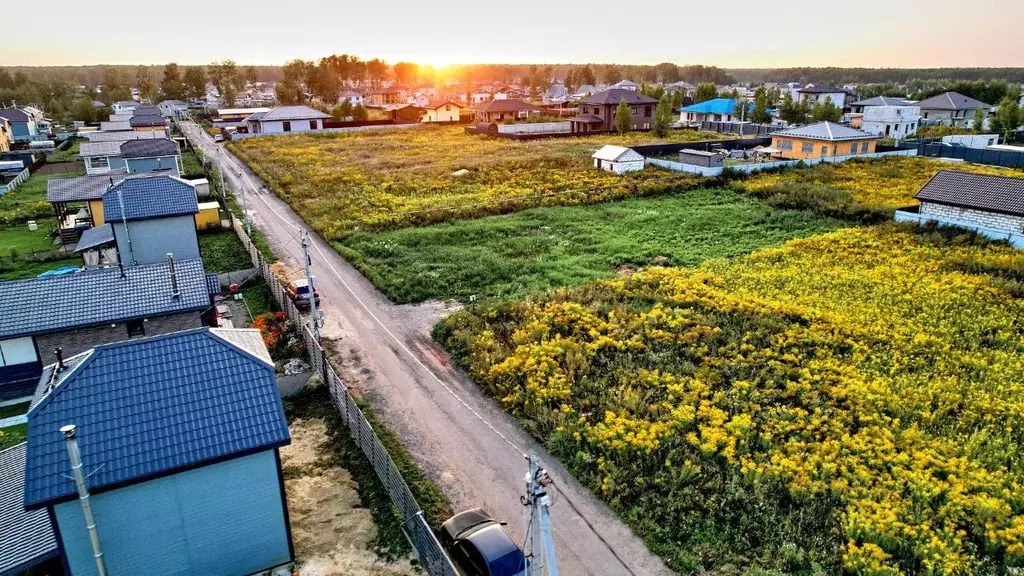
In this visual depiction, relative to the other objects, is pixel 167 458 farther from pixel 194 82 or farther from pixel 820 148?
pixel 194 82

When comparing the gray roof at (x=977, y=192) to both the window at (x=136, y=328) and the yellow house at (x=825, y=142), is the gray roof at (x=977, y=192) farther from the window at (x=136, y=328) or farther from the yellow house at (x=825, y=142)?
the window at (x=136, y=328)

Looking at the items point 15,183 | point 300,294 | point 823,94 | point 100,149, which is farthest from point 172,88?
point 300,294

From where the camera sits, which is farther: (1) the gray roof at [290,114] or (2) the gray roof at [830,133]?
(1) the gray roof at [290,114]

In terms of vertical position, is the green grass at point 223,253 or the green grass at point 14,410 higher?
the green grass at point 223,253

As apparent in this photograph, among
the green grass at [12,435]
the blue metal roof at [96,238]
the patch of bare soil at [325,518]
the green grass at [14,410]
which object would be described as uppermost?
the blue metal roof at [96,238]

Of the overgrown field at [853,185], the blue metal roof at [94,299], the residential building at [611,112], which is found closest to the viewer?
the blue metal roof at [94,299]

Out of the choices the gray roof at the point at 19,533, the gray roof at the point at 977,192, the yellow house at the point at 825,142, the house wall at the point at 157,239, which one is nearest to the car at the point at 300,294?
the house wall at the point at 157,239

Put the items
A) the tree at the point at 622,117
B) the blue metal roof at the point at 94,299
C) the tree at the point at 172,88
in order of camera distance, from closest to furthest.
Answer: the blue metal roof at the point at 94,299 → the tree at the point at 622,117 → the tree at the point at 172,88
